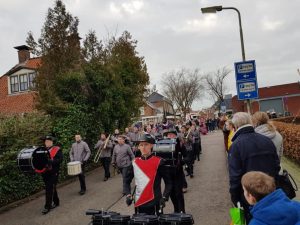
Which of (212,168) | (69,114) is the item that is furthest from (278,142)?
(69,114)

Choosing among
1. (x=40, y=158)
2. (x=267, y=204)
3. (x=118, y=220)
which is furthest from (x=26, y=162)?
(x=267, y=204)

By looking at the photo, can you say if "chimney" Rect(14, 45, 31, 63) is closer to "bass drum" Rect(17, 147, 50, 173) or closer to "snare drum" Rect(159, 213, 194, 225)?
"bass drum" Rect(17, 147, 50, 173)

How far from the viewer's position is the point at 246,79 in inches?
413

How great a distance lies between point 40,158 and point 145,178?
5144 mm

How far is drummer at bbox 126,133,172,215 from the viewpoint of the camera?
5293 millimetres

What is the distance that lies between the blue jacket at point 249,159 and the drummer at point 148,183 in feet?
3.20

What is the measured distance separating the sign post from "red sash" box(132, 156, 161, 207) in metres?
5.65

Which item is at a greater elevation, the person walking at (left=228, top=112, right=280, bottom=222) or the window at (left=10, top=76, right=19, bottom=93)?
the window at (left=10, top=76, right=19, bottom=93)

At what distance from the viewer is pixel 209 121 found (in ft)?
152

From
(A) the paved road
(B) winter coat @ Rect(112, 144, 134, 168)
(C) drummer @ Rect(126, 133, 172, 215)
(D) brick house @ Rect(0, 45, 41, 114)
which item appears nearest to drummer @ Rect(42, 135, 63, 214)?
(A) the paved road

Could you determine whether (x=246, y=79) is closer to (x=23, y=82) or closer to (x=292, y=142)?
(x=292, y=142)

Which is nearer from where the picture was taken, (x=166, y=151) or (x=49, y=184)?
(x=166, y=151)

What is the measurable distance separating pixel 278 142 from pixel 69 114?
1245 centimetres

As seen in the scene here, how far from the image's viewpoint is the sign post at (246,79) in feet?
34.1
